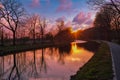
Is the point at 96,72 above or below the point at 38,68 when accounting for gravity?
above

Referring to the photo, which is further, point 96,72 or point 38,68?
point 38,68

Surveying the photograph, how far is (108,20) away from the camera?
82.1 m

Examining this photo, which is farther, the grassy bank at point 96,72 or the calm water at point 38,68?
the calm water at point 38,68

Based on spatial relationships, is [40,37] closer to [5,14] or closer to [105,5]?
[5,14]

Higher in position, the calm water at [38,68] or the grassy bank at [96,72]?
the grassy bank at [96,72]

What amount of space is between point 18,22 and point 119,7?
30.9 metres

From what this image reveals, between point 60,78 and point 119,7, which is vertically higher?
point 119,7

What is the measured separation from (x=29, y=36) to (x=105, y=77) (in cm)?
9843

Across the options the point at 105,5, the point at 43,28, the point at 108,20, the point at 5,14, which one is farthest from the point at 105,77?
the point at 43,28

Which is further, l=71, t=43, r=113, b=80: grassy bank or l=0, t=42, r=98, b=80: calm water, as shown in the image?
l=0, t=42, r=98, b=80: calm water

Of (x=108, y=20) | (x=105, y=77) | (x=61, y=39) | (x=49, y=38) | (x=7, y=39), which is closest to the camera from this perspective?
(x=105, y=77)

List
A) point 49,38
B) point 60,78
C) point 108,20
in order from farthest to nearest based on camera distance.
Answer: point 49,38 < point 108,20 < point 60,78

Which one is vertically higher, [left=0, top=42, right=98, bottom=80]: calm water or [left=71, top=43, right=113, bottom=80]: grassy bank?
[left=71, top=43, right=113, bottom=80]: grassy bank

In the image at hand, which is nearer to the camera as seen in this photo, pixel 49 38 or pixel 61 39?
pixel 49 38
